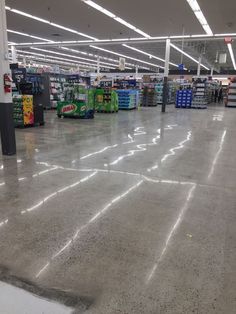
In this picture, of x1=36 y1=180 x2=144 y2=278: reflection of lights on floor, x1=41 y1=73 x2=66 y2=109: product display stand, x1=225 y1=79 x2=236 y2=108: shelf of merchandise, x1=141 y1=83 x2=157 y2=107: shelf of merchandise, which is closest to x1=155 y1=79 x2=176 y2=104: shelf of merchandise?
A: x1=141 y1=83 x2=157 y2=107: shelf of merchandise

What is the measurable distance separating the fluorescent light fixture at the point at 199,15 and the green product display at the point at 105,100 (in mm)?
5353

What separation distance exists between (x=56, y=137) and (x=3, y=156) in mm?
2328

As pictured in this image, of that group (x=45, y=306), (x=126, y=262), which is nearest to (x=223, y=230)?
(x=126, y=262)

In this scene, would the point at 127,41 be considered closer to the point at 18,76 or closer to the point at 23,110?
the point at 18,76

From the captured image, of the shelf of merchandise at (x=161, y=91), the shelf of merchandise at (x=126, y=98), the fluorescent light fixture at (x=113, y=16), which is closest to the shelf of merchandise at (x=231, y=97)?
the shelf of merchandise at (x=161, y=91)

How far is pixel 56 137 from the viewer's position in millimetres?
7699

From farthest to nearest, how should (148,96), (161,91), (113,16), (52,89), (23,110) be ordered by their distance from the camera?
(161,91), (148,96), (52,89), (113,16), (23,110)

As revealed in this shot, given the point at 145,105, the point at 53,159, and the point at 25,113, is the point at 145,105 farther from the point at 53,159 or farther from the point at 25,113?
the point at 53,159

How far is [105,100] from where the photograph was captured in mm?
14852

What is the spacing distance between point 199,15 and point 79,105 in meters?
6.30

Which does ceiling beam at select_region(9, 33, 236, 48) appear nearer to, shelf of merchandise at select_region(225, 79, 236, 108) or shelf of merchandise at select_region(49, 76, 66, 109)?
shelf of merchandise at select_region(49, 76, 66, 109)

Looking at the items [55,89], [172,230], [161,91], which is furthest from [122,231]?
[161,91]

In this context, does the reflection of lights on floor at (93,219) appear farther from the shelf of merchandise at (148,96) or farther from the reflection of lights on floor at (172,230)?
the shelf of merchandise at (148,96)

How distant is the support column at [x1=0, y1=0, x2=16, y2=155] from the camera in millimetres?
5039
